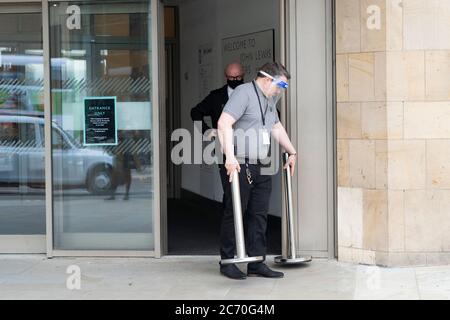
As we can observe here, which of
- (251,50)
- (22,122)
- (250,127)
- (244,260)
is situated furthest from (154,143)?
(251,50)

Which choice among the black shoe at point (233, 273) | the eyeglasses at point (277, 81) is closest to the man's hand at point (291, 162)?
the eyeglasses at point (277, 81)

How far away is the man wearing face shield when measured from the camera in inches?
259

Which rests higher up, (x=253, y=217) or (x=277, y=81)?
(x=277, y=81)

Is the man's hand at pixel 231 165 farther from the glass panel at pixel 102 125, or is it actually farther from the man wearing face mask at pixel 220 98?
the glass panel at pixel 102 125

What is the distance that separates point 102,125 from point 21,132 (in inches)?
38.0

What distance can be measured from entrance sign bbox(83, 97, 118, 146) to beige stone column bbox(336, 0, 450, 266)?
2396 millimetres

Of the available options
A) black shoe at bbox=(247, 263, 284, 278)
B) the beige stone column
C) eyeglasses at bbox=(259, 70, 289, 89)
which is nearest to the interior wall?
the beige stone column

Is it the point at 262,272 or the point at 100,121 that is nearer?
the point at 262,272

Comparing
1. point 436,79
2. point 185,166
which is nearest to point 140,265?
point 436,79

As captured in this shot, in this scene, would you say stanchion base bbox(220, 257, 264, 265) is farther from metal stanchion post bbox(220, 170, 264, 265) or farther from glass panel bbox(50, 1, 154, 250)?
glass panel bbox(50, 1, 154, 250)

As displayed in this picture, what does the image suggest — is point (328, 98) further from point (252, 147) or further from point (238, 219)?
point (238, 219)

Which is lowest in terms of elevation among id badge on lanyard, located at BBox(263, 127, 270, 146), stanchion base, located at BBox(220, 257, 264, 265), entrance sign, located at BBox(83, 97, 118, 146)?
stanchion base, located at BBox(220, 257, 264, 265)

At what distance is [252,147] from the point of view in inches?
262

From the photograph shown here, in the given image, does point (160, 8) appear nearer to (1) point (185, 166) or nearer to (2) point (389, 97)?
(2) point (389, 97)
